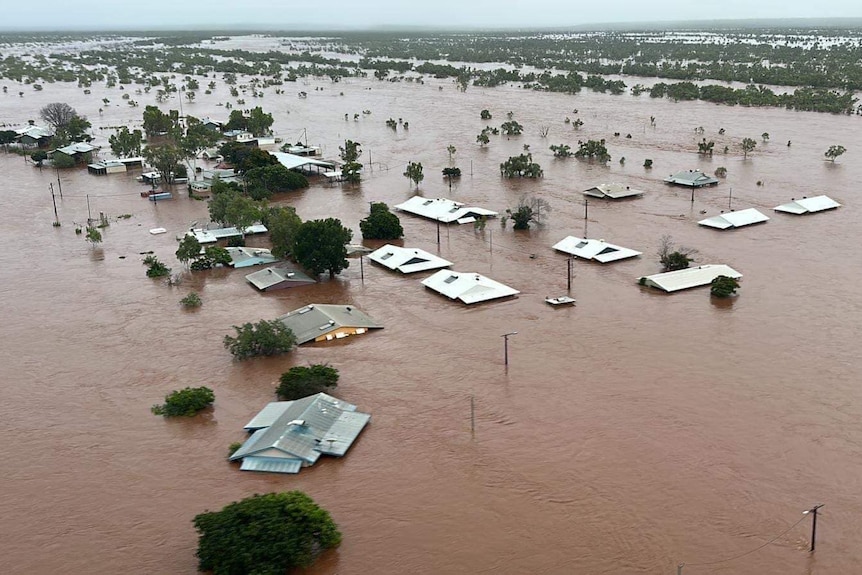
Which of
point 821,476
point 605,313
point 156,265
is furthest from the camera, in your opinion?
point 156,265

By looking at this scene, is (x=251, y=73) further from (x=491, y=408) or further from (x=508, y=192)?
(x=491, y=408)

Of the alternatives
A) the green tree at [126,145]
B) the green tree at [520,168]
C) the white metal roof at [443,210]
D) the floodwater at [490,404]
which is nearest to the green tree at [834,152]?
the floodwater at [490,404]

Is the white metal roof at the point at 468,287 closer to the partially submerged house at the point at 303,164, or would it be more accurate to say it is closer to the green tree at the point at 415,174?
the green tree at the point at 415,174

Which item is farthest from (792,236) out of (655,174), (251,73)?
(251,73)

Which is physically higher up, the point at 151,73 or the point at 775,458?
the point at 151,73

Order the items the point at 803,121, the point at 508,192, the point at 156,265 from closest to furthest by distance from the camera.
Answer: the point at 156,265 → the point at 508,192 → the point at 803,121

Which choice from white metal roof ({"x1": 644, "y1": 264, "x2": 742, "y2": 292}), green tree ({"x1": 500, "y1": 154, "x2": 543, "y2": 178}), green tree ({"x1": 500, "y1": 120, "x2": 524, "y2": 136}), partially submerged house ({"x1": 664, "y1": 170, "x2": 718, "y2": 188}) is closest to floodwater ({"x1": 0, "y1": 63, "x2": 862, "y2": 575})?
white metal roof ({"x1": 644, "y1": 264, "x2": 742, "y2": 292})

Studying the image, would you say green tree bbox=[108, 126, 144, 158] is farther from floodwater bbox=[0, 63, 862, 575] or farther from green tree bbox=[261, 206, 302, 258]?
green tree bbox=[261, 206, 302, 258]

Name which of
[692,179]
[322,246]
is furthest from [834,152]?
[322,246]
